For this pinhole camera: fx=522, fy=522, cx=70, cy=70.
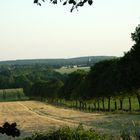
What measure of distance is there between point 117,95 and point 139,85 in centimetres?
1658

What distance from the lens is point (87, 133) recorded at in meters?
16.6

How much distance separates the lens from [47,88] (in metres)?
170

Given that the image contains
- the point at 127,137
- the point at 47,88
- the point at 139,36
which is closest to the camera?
the point at 127,137

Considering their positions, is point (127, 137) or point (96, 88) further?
point (96, 88)

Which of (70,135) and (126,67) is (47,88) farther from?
(70,135)

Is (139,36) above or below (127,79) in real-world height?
above

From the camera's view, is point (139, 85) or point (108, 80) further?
point (108, 80)

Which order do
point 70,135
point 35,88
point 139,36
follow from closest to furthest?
point 70,135
point 139,36
point 35,88

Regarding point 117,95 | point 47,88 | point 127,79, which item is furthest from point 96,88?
point 47,88

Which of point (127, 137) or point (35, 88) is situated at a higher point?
point (127, 137)

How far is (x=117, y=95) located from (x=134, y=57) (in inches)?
1144

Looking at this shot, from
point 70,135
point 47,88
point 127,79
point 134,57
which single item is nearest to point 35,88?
point 47,88

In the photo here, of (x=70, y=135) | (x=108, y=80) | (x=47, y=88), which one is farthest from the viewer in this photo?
(x=47, y=88)

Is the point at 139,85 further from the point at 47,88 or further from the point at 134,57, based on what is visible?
the point at 47,88
